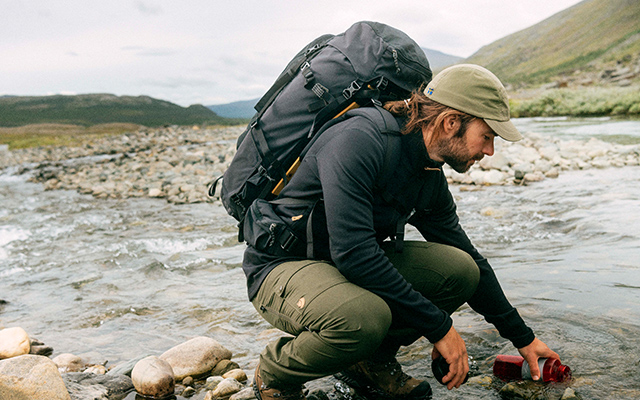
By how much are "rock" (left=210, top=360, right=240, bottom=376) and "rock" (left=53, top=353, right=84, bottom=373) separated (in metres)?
A: 1.00

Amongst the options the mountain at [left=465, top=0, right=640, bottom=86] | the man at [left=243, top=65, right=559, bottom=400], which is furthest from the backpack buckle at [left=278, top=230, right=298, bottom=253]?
the mountain at [left=465, top=0, right=640, bottom=86]

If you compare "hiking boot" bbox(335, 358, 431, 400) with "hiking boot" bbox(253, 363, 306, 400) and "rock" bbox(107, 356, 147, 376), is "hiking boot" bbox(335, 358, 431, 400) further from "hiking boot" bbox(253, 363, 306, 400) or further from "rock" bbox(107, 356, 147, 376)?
"rock" bbox(107, 356, 147, 376)

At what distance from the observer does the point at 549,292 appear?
397 cm

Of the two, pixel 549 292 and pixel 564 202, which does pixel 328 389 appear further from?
pixel 564 202

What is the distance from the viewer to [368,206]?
2191mm

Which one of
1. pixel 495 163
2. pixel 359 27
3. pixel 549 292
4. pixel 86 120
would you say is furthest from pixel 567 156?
pixel 86 120

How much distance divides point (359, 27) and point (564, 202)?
621 cm

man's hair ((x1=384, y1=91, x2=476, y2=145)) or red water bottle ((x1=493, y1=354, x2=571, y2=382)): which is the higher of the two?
man's hair ((x1=384, y1=91, x2=476, y2=145))

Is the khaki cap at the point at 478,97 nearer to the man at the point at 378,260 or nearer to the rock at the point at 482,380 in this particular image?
the man at the point at 378,260

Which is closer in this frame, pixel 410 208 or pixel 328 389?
pixel 410 208

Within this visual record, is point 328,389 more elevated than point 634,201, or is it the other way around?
point 634,201

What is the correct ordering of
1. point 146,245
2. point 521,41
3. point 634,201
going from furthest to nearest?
point 521,41 < point 146,245 < point 634,201

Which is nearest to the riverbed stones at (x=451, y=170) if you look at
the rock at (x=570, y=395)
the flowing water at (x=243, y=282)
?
the flowing water at (x=243, y=282)

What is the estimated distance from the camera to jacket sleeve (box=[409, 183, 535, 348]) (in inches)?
102
